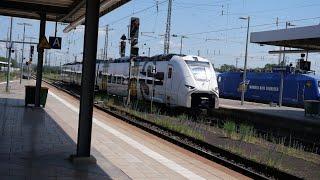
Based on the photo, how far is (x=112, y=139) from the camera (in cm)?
1548

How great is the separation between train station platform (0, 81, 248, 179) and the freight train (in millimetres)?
27291

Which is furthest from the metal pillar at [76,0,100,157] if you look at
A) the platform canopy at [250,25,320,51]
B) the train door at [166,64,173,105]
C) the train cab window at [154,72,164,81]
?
the train cab window at [154,72,164,81]

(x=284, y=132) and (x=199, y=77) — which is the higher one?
(x=199, y=77)

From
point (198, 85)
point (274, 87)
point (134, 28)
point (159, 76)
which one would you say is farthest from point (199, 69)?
point (274, 87)

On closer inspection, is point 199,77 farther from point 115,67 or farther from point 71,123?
point 115,67

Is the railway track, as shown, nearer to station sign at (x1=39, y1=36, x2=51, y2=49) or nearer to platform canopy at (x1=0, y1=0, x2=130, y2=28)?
platform canopy at (x1=0, y1=0, x2=130, y2=28)

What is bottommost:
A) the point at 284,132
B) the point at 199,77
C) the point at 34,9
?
the point at 284,132

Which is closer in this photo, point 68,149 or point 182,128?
point 68,149

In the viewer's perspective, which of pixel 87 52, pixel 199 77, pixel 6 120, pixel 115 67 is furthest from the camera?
pixel 115 67

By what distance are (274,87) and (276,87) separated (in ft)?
1.36

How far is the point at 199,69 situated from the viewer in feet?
89.8

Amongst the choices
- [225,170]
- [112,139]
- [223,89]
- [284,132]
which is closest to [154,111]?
[284,132]

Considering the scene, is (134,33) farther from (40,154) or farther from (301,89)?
(301,89)

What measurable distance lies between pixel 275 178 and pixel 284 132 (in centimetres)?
1187
